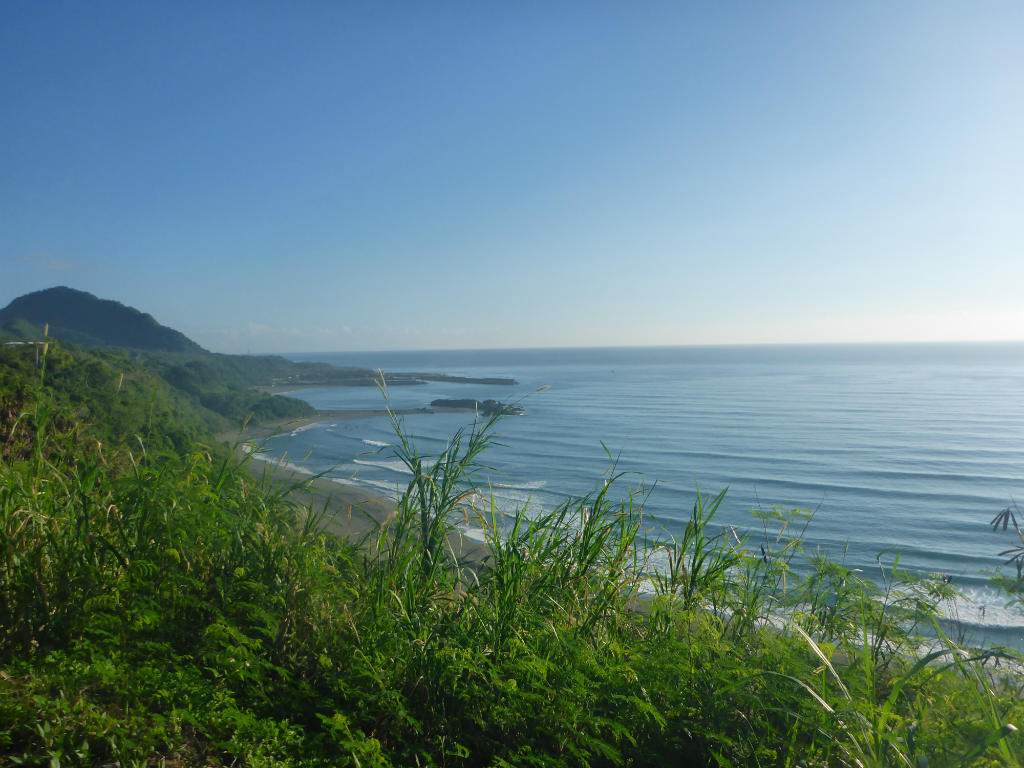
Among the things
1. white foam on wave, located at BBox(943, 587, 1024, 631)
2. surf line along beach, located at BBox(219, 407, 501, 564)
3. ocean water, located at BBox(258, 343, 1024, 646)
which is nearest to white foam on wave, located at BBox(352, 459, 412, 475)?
ocean water, located at BBox(258, 343, 1024, 646)

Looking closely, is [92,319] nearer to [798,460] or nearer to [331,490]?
[331,490]

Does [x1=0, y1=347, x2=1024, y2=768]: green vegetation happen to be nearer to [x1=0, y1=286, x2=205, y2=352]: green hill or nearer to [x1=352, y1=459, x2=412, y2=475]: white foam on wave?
[x1=352, y1=459, x2=412, y2=475]: white foam on wave

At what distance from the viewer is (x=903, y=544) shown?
17391 millimetres

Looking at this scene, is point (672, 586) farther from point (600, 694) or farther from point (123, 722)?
point (123, 722)

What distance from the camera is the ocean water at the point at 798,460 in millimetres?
16938

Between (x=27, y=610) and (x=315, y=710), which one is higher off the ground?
(x=27, y=610)

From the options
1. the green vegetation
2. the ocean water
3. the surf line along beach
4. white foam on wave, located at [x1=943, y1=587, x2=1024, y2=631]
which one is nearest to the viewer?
the green vegetation

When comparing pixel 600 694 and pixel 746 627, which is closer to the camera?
pixel 600 694

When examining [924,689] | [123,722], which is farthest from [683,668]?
[123,722]

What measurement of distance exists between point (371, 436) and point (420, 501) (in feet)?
120

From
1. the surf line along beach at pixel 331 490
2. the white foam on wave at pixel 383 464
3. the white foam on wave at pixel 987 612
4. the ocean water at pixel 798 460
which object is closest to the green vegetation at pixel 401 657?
the surf line along beach at pixel 331 490

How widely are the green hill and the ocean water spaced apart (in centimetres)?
1815

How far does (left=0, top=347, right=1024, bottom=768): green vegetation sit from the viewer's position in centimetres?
171

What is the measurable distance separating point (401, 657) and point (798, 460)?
3113 centimetres
